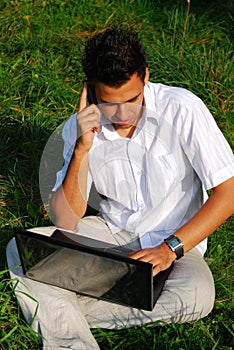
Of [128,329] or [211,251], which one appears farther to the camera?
[211,251]

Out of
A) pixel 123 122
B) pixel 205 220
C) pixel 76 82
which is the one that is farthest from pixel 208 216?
pixel 76 82

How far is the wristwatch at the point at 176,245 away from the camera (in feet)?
11.3

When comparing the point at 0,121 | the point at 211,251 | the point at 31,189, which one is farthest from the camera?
the point at 0,121

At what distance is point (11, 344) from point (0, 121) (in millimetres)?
1982

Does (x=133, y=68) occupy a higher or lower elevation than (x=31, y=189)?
higher

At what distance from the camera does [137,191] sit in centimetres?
374

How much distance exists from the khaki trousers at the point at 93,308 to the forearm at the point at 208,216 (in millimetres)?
205

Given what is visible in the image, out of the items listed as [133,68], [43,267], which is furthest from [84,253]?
[133,68]

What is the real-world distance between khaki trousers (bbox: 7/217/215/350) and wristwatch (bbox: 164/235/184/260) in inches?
7.2

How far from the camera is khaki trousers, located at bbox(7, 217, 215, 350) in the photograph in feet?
11.4

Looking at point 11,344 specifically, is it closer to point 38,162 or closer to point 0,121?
point 38,162

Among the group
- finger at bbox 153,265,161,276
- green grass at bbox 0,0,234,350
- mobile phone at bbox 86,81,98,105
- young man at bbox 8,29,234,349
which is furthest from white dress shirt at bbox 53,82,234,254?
green grass at bbox 0,0,234,350

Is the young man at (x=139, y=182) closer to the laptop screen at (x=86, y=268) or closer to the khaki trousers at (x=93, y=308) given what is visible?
the khaki trousers at (x=93, y=308)

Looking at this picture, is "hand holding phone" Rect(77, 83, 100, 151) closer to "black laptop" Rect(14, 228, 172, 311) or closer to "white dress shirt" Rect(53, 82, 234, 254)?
"white dress shirt" Rect(53, 82, 234, 254)
